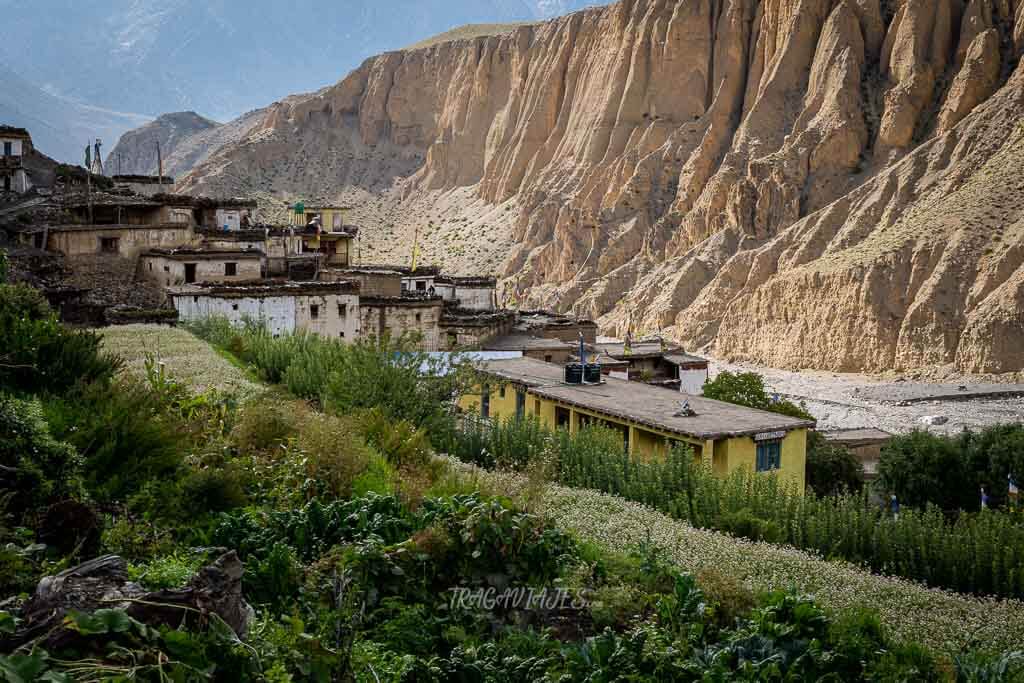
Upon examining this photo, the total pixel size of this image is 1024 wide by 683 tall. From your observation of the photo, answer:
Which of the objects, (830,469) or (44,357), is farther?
(830,469)

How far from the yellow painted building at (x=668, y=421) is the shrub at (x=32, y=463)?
9678mm

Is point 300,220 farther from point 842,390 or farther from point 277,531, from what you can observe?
point 277,531

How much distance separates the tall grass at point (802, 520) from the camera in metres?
12.5

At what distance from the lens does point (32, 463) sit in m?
8.08

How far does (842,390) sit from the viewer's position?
5366cm

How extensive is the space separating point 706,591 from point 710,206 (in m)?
73.2

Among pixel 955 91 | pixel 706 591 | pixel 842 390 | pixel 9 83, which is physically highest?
pixel 9 83

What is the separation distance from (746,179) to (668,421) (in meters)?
60.9

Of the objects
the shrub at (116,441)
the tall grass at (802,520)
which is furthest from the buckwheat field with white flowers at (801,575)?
the shrub at (116,441)


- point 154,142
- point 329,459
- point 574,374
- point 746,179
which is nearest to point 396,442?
point 329,459

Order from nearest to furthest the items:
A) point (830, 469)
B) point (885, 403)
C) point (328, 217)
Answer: point (830, 469) → point (885, 403) → point (328, 217)

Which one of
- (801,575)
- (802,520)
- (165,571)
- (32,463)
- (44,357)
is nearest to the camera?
(165,571)

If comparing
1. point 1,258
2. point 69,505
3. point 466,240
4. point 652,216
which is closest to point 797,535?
point 69,505

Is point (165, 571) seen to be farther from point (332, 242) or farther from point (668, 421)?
point (332, 242)
